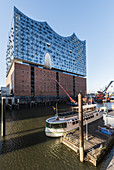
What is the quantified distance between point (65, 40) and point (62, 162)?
355 ft

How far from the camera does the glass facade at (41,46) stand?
65250 millimetres

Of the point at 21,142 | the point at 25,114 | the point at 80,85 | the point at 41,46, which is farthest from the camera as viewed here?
the point at 80,85

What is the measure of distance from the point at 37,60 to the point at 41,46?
1427cm

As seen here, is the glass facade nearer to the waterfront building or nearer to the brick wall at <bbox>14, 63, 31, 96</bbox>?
the waterfront building

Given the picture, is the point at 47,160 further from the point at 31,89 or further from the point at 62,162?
the point at 31,89

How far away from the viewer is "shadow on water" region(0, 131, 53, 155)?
13.6 meters

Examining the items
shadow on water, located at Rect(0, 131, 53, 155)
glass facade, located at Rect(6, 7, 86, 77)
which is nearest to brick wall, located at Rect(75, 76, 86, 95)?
glass facade, located at Rect(6, 7, 86, 77)

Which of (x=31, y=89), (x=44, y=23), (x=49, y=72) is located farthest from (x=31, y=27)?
(x=31, y=89)

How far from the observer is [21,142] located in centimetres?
1523

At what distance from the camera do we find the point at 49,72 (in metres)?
78.8

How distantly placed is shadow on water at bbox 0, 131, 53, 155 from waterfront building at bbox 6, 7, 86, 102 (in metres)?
35.3

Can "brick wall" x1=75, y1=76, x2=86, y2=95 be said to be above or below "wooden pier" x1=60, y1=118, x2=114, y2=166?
above

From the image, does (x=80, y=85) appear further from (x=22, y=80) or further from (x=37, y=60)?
(x=22, y=80)

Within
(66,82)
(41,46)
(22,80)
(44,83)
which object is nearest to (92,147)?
(22,80)
